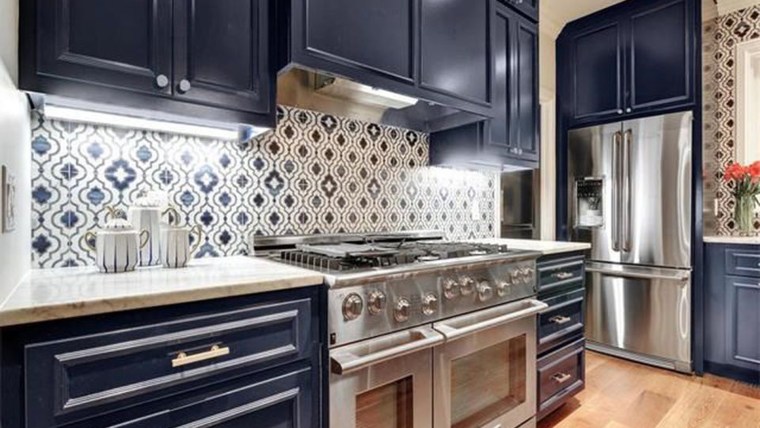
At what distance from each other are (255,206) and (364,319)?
0.77 metres

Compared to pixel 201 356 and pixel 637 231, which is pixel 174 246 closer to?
pixel 201 356

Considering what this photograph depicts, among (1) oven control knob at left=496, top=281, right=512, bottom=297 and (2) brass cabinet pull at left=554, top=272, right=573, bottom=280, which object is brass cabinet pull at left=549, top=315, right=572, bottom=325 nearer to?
(2) brass cabinet pull at left=554, top=272, right=573, bottom=280

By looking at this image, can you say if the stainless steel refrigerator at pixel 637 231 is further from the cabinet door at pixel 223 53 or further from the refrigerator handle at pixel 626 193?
the cabinet door at pixel 223 53

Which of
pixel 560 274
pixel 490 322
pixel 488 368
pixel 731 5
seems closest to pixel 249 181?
pixel 490 322

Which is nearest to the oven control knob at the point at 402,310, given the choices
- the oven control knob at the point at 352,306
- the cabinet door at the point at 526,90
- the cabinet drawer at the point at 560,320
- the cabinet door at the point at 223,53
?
the oven control knob at the point at 352,306

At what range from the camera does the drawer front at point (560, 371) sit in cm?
201

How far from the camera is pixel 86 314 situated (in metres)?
0.85

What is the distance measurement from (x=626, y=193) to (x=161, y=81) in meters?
3.17

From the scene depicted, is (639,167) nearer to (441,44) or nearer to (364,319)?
(441,44)

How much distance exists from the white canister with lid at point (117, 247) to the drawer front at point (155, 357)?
1.43ft

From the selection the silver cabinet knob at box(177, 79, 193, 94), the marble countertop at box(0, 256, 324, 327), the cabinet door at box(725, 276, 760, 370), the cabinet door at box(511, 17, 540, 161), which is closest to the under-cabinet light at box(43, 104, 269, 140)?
the silver cabinet knob at box(177, 79, 193, 94)

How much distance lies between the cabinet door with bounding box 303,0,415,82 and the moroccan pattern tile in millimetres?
2891

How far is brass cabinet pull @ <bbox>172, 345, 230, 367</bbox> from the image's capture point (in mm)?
965

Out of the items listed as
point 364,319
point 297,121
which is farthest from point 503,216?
point 364,319
